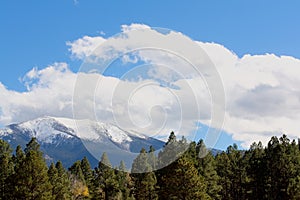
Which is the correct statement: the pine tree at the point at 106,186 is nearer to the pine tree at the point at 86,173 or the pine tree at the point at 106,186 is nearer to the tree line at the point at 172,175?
the tree line at the point at 172,175

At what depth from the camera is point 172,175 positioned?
67.9 m

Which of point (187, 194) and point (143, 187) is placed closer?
point (187, 194)

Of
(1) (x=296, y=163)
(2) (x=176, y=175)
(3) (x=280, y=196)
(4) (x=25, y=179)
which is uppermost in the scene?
(1) (x=296, y=163)

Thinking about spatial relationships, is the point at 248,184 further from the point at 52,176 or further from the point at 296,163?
the point at 52,176

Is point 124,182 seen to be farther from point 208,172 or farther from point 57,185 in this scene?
point 57,185

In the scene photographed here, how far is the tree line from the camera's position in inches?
2608

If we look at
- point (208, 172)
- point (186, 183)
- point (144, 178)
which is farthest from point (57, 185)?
point (208, 172)

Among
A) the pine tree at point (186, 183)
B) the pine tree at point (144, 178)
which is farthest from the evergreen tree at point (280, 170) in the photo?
the pine tree at point (186, 183)

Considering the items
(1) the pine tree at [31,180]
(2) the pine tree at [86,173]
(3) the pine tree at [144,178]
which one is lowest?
(1) the pine tree at [31,180]

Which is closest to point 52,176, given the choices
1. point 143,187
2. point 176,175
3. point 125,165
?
point 143,187

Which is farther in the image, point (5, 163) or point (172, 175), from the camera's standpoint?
point (5, 163)

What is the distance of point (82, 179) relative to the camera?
10438 centimetres

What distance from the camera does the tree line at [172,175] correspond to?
217ft

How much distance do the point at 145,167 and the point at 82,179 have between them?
19.5 meters
